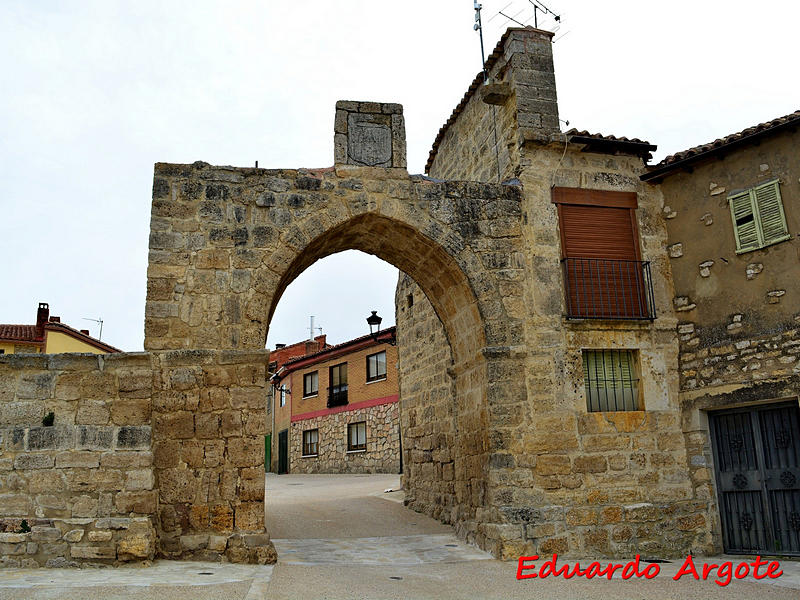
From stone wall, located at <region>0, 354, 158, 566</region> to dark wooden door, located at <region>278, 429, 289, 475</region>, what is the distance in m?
19.6

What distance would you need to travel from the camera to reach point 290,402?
2652cm

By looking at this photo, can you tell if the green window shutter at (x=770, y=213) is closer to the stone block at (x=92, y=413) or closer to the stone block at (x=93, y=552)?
the stone block at (x=92, y=413)

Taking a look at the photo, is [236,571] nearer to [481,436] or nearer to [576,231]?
[481,436]

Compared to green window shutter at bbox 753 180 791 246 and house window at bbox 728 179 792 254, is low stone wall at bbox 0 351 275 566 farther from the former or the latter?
green window shutter at bbox 753 180 791 246

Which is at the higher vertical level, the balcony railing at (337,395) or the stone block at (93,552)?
the balcony railing at (337,395)

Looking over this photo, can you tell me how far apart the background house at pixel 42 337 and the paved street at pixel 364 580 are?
1782cm

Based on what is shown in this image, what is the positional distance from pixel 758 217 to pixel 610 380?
256cm

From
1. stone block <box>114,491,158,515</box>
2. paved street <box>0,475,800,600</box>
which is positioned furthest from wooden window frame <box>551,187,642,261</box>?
stone block <box>114,491,158,515</box>

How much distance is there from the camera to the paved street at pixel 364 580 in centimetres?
561

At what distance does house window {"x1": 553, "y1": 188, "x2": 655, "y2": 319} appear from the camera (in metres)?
8.59

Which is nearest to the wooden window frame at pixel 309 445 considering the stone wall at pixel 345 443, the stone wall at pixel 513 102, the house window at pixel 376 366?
the stone wall at pixel 345 443

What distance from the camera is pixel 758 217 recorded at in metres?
8.14

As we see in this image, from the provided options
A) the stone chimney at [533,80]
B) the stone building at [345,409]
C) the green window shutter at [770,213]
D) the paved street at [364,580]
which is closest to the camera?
the paved street at [364,580]

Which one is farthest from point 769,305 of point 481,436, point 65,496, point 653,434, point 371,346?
point 371,346
